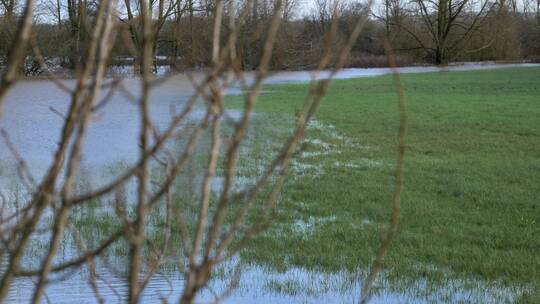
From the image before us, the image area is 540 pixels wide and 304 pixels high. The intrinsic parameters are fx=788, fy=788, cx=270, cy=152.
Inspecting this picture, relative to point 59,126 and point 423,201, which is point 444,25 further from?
point 423,201

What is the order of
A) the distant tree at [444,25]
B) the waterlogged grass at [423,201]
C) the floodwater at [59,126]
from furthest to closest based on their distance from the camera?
the distant tree at [444,25], the floodwater at [59,126], the waterlogged grass at [423,201]

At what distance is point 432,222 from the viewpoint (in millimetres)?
7230

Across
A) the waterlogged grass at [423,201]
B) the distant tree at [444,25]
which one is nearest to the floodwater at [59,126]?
the waterlogged grass at [423,201]

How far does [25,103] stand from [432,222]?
58.3 feet

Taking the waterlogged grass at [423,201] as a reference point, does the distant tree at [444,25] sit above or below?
above

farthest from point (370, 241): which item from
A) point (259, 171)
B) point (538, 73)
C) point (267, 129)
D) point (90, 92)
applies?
point (538, 73)

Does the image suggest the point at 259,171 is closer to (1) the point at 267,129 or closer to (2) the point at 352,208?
(2) the point at 352,208

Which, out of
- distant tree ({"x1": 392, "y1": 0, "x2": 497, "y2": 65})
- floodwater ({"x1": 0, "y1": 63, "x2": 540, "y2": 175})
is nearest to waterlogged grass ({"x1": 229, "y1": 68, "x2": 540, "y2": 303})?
floodwater ({"x1": 0, "y1": 63, "x2": 540, "y2": 175})

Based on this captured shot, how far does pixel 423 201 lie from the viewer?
26.6 ft

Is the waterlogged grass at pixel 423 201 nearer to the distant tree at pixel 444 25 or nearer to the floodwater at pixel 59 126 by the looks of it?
the floodwater at pixel 59 126

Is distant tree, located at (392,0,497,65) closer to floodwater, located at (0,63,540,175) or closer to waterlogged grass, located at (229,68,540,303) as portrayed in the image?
floodwater, located at (0,63,540,175)

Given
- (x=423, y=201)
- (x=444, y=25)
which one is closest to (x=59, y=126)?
(x=423, y=201)

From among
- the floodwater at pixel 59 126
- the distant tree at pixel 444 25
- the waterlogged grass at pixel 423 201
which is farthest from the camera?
the distant tree at pixel 444 25

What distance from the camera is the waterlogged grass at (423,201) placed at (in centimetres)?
601
